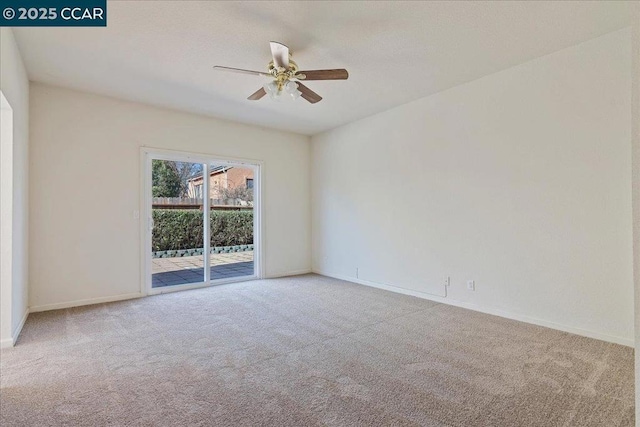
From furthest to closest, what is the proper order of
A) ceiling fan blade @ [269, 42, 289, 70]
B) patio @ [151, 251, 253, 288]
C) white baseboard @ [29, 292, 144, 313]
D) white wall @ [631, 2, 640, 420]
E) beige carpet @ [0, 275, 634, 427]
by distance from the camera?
patio @ [151, 251, 253, 288], white baseboard @ [29, 292, 144, 313], ceiling fan blade @ [269, 42, 289, 70], beige carpet @ [0, 275, 634, 427], white wall @ [631, 2, 640, 420]

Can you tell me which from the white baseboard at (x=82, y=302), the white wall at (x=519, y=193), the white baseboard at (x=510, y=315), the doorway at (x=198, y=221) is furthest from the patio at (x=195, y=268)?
the white wall at (x=519, y=193)

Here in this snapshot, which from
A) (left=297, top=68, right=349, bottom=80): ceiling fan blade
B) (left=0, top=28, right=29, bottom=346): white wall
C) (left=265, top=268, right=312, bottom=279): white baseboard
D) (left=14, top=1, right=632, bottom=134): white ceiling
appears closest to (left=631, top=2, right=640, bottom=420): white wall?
(left=14, top=1, right=632, bottom=134): white ceiling

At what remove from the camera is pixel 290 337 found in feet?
9.57

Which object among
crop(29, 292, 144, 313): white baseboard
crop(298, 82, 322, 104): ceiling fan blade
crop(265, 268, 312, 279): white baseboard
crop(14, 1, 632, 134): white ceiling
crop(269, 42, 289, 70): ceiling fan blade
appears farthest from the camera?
crop(265, 268, 312, 279): white baseboard

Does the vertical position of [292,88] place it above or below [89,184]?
above

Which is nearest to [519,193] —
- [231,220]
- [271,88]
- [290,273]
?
[271,88]

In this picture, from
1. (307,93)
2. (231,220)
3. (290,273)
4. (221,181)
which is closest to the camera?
(307,93)

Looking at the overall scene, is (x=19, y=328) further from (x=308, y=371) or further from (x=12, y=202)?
(x=308, y=371)

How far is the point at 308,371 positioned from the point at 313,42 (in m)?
2.82

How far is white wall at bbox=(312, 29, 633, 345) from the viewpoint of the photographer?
9.06ft

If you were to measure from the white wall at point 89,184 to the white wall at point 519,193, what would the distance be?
319 cm

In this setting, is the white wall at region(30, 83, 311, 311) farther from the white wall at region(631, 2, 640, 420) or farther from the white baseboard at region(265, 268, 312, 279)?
the white wall at region(631, 2, 640, 420)

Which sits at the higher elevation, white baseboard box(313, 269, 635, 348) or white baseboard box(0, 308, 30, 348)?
white baseboard box(0, 308, 30, 348)

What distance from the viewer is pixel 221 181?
212 inches
